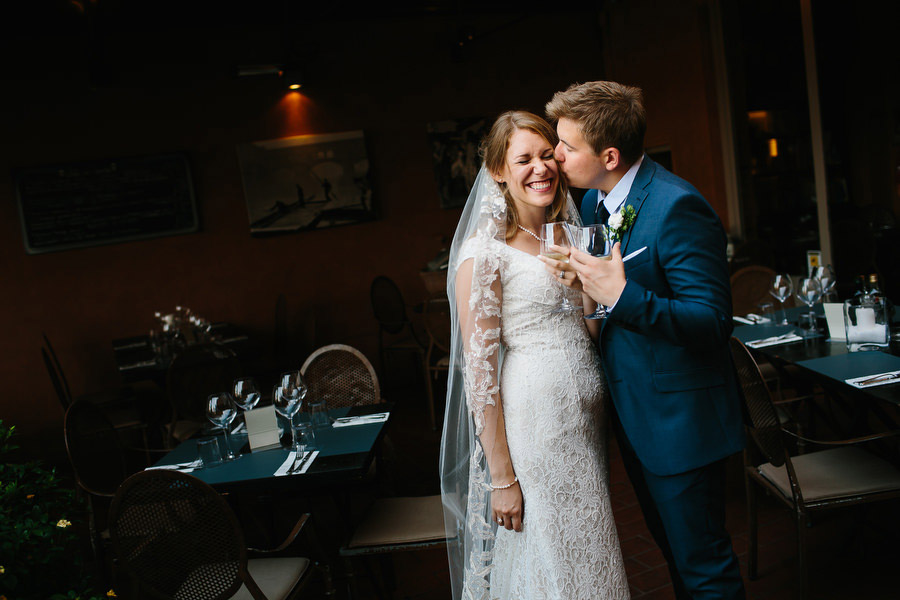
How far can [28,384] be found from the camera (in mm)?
6516

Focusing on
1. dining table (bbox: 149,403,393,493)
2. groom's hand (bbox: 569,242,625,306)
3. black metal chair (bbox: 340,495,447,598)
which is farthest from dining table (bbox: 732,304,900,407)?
dining table (bbox: 149,403,393,493)

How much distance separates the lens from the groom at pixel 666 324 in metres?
1.68

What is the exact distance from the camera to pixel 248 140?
22.8ft

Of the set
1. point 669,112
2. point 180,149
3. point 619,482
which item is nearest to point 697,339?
point 619,482

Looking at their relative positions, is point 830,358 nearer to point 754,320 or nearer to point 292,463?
point 754,320

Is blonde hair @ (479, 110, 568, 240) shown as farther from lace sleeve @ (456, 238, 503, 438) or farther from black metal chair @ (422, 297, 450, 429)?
black metal chair @ (422, 297, 450, 429)

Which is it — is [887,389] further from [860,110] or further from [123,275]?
[123,275]

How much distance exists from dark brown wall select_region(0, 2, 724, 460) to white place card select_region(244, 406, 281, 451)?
3.31m

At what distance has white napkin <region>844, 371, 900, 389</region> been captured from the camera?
249 cm

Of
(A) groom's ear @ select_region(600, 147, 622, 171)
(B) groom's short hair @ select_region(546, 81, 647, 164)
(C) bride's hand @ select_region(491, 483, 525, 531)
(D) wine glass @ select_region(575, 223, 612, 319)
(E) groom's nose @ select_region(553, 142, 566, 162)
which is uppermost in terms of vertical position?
(B) groom's short hair @ select_region(546, 81, 647, 164)

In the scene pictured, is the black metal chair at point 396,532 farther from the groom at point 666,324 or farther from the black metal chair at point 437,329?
the black metal chair at point 437,329

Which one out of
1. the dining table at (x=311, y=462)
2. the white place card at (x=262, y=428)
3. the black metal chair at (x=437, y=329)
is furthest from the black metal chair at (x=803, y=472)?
the black metal chair at (x=437, y=329)

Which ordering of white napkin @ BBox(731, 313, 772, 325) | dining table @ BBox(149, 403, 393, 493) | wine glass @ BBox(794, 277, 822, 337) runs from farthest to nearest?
1. white napkin @ BBox(731, 313, 772, 325)
2. wine glass @ BBox(794, 277, 822, 337)
3. dining table @ BBox(149, 403, 393, 493)

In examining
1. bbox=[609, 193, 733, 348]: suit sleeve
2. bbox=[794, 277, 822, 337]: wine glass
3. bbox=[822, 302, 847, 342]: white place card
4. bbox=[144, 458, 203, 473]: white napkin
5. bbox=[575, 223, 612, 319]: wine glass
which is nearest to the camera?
bbox=[609, 193, 733, 348]: suit sleeve
